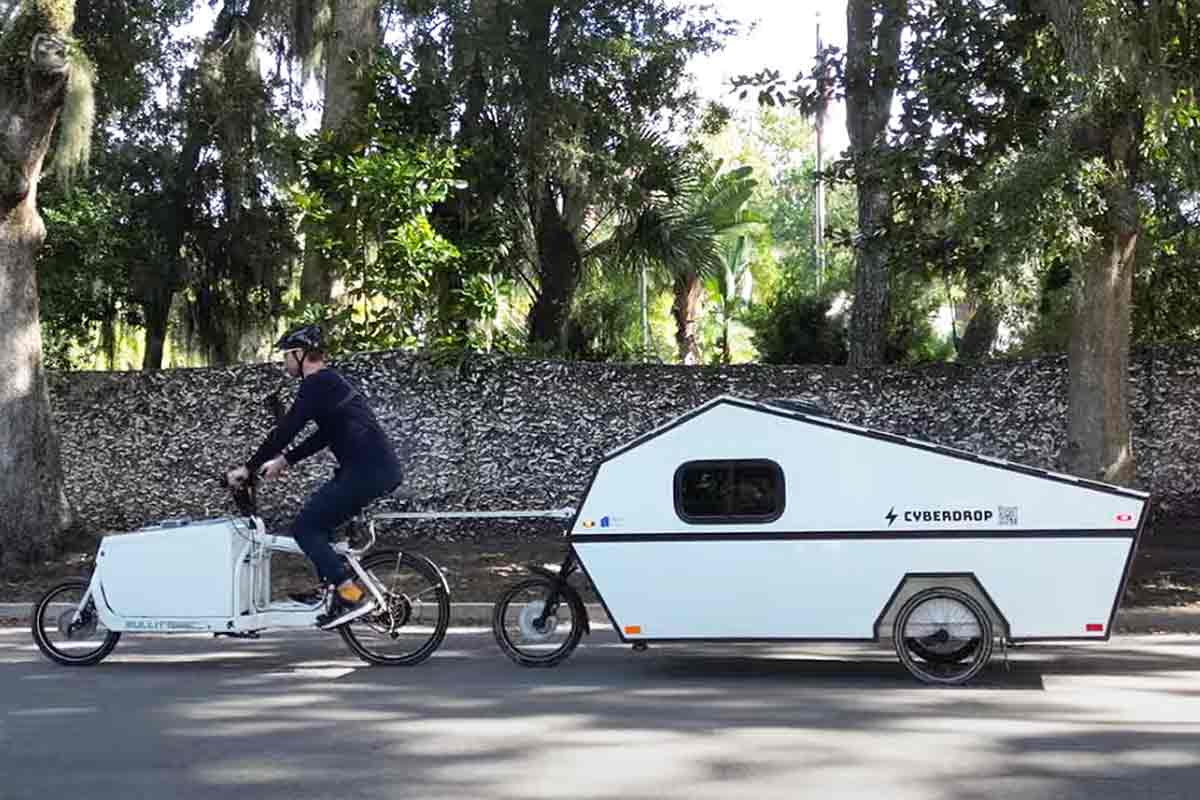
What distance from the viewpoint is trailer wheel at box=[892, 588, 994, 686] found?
798cm

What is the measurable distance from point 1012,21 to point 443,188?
7151 mm

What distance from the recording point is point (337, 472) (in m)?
8.59

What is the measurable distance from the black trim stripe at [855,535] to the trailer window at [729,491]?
0.33 feet

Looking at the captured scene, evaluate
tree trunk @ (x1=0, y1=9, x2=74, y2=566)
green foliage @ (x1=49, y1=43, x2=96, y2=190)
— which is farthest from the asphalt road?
green foliage @ (x1=49, y1=43, x2=96, y2=190)

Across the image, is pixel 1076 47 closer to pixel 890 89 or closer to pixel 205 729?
pixel 890 89

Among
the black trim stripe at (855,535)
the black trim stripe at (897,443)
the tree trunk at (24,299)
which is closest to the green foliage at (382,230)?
the tree trunk at (24,299)

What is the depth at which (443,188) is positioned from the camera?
16.6 metres

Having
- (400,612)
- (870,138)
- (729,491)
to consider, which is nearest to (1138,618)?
(729,491)

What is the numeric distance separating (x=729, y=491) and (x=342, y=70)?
490 inches

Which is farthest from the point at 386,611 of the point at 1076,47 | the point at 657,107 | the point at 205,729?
the point at 657,107

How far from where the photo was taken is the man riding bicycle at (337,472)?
8.47m

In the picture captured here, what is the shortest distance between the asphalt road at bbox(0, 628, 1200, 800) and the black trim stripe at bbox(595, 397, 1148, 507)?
1.23 meters

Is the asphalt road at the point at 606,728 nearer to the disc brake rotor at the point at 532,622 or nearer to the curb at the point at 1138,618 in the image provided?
the disc brake rotor at the point at 532,622

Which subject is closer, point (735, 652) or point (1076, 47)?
point (735, 652)
